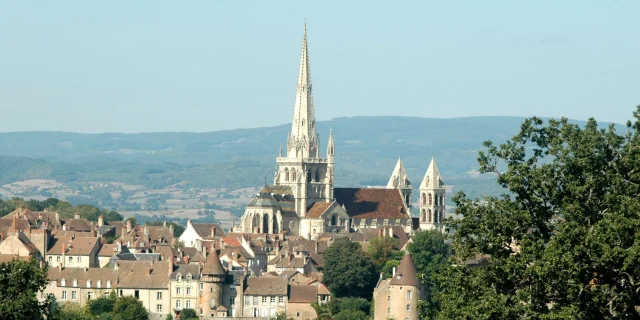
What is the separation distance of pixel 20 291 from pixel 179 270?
49393 mm

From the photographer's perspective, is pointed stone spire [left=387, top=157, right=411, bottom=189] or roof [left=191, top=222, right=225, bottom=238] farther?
pointed stone spire [left=387, top=157, right=411, bottom=189]

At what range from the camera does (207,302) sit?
10775 cm

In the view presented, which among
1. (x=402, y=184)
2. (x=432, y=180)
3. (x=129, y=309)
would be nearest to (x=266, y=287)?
(x=129, y=309)

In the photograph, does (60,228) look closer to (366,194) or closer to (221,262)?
(221,262)

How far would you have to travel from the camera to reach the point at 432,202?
17200cm

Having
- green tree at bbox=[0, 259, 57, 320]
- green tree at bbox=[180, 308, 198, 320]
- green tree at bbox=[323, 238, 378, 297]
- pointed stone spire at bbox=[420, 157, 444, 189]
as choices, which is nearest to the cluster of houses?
green tree at bbox=[180, 308, 198, 320]

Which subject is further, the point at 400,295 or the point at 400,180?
the point at 400,180

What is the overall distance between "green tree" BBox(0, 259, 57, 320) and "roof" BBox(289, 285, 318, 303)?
4575cm

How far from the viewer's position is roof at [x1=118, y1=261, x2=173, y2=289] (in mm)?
109688

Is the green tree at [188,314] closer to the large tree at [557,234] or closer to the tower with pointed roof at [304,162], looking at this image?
the tower with pointed roof at [304,162]

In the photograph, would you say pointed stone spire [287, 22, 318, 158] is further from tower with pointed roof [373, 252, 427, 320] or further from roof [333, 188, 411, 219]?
tower with pointed roof [373, 252, 427, 320]

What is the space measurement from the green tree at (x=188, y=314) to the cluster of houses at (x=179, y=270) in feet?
2.01

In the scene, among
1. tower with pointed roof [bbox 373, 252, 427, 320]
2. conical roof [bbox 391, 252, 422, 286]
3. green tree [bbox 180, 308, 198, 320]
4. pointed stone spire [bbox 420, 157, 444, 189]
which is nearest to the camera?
tower with pointed roof [bbox 373, 252, 427, 320]

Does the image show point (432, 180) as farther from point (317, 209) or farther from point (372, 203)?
point (317, 209)
